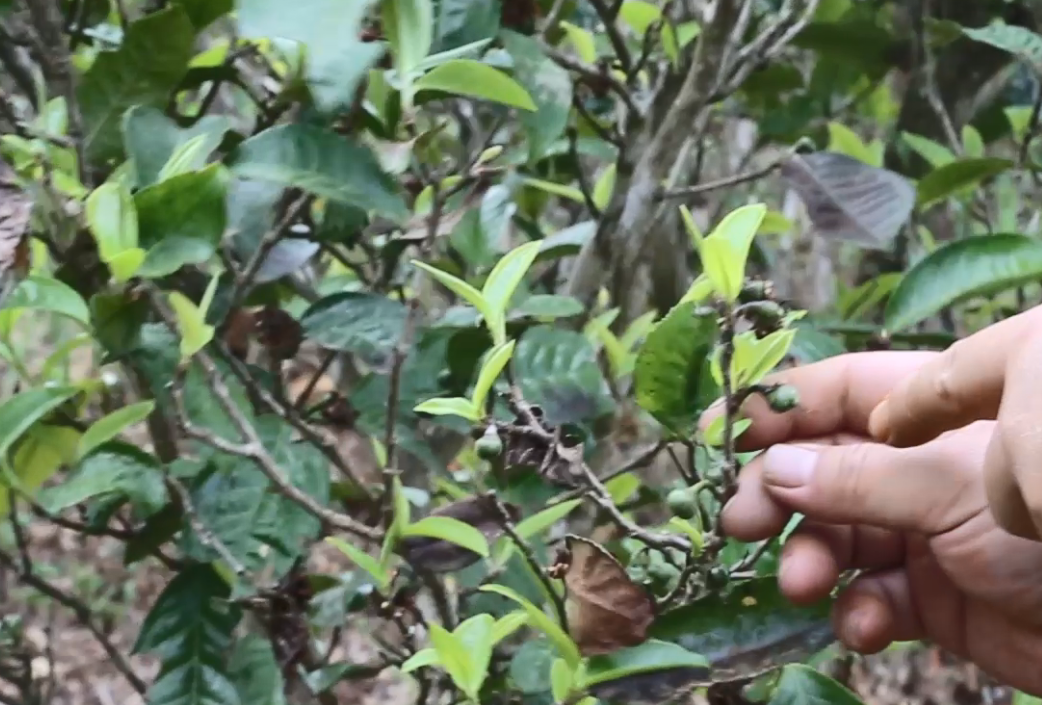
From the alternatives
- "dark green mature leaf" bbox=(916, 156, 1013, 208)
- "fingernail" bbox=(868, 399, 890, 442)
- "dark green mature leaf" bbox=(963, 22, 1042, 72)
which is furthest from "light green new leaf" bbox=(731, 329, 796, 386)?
"dark green mature leaf" bbox=(963, 22, 1042, 72)

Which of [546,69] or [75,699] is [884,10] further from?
[75,699]

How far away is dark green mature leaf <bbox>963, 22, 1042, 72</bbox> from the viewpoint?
966mm

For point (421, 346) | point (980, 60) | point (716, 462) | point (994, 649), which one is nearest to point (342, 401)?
point (421, 346)

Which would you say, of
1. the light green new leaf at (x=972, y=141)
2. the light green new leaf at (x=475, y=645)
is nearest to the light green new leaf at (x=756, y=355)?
the light green new leaf at (x=475, y=645)

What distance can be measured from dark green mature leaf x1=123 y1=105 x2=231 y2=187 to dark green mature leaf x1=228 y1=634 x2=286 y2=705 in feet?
1.11

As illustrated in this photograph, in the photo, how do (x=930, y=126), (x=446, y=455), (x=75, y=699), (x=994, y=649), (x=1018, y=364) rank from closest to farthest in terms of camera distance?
(x=1018, y=364), (x=994, y=649), (x=446, y=455), (x=930, y=126), (x=75, y=699)

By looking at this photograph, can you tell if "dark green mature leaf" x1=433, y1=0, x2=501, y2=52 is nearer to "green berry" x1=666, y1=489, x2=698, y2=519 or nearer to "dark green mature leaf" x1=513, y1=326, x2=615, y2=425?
"dark green mature leaf" x1=513, y1=326, x2=615, y2=425

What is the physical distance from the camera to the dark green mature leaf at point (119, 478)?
2.07 ft

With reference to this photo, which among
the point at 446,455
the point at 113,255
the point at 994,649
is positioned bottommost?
the point at 446,455

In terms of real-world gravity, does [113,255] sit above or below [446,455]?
above

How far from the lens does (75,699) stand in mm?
1787

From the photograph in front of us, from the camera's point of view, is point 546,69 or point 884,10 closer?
point 546,69

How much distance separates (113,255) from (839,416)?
1.60 feet

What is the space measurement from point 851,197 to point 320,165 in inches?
16.5
